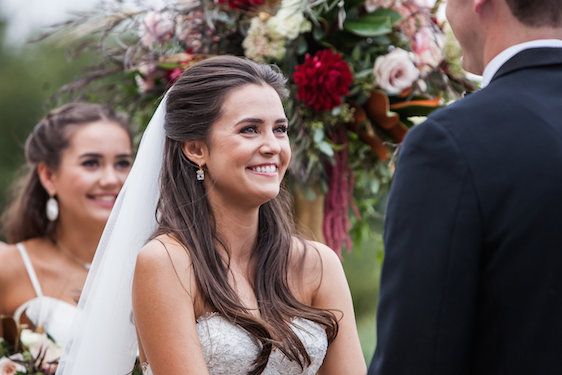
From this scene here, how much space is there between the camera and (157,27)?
15.8 ft

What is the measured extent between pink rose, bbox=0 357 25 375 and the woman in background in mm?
1140

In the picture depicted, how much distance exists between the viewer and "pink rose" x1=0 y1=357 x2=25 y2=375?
4281 millimetres

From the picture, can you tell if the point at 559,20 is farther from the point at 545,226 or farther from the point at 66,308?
the point at 66,308

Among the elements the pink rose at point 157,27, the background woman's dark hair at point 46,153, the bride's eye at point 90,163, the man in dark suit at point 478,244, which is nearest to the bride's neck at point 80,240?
the background woman's dark hair at point 46,153

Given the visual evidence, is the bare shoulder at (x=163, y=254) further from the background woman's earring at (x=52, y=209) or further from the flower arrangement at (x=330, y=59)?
the background woman's earring at (x=52, y=209)

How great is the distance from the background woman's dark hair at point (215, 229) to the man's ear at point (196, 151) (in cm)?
2

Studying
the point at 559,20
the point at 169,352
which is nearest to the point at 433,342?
the point at 559,20

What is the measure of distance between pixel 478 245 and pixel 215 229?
1493 millimetres

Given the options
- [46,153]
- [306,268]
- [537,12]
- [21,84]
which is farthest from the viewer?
[21,84]

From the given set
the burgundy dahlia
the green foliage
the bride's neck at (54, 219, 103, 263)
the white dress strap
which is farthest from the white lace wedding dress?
the green foliage

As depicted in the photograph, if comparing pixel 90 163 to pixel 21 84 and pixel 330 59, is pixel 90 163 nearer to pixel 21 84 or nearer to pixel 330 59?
pixel 330 59

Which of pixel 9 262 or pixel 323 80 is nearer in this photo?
pixel 323 80

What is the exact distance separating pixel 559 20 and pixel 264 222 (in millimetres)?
1612

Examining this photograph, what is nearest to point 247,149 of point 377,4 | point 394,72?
point 394,72
